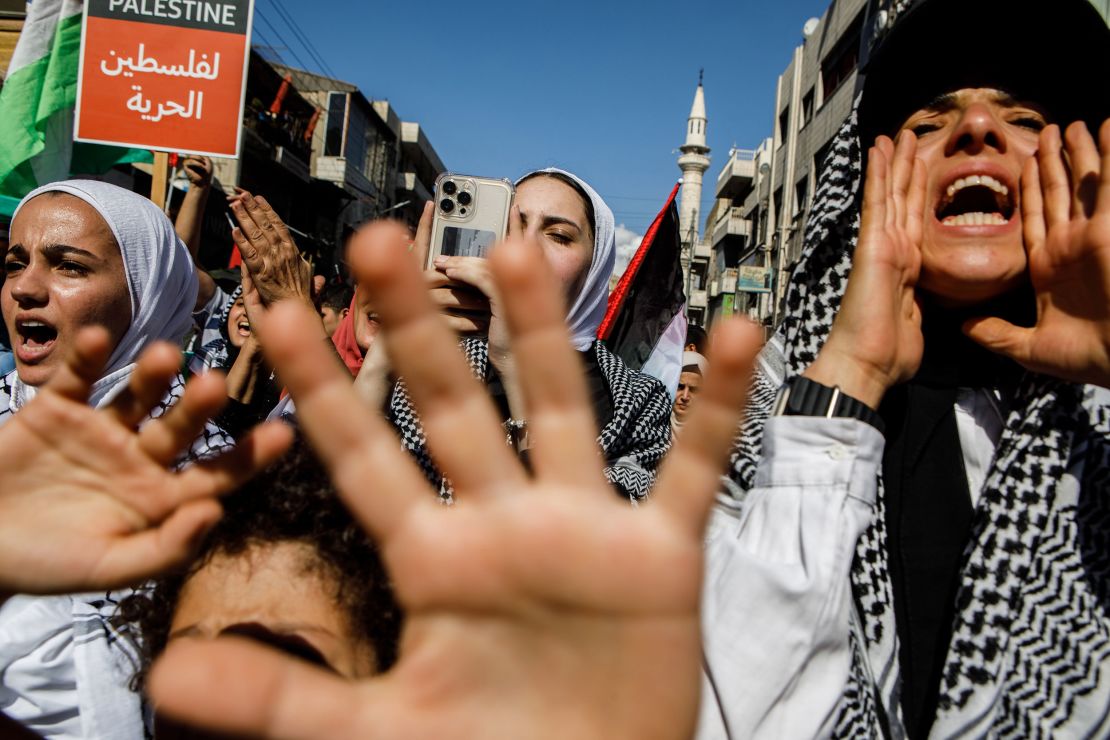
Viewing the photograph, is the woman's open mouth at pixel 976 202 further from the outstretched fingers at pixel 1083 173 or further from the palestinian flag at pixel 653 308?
the palestinian flag at pixel 653 308

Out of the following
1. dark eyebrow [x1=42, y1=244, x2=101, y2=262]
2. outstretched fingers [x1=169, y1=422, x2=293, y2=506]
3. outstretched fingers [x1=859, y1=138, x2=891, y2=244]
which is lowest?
outstretched fingers [x1=169, y1=422, x2=293, y2=506]

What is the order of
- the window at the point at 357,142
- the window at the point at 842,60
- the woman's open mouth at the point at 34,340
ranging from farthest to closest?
the window at the point at 357,142
the window at the point at 842,60
the woman's open mouth at the point at 34,340

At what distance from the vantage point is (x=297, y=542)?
4.06 feet

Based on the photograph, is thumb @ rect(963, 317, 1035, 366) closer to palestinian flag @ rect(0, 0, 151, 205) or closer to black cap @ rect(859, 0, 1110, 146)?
black cap @ rect(859, 0, 1110, 146)

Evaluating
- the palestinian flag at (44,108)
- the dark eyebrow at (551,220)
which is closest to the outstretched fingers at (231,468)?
the dark eyebrow at (551,220)

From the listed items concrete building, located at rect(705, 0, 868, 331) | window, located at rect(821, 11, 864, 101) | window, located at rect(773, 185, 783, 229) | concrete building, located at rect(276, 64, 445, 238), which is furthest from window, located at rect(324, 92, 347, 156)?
window, located at rect(821, 11, 864, 101)

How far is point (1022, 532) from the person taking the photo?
1206 millimetres

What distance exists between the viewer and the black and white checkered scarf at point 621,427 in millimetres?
1849

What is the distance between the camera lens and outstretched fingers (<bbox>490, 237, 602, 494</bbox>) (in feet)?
2.07

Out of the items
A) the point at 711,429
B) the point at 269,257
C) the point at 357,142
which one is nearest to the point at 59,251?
the point at 269,257

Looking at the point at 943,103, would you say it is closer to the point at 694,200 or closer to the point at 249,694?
the point at 249,694

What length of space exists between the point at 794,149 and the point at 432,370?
92.5ft

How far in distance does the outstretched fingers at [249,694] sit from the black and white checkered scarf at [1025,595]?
812 millimetres

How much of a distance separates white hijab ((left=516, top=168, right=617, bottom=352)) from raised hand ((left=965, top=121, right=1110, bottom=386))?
45.6 inches
